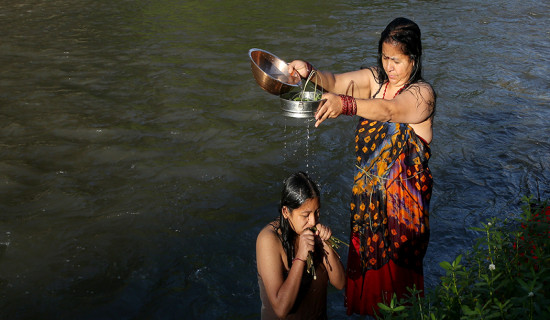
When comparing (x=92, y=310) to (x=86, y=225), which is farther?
(x=86, y=225)

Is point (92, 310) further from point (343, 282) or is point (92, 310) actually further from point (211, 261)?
point (343, 282)

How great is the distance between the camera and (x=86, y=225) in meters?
5.55

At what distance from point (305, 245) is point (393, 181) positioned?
0.75 metres

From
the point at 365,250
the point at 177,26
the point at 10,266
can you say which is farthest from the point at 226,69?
the point at 365,250

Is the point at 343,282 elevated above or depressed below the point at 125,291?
above

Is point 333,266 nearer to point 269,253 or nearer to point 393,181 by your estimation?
point 269,253

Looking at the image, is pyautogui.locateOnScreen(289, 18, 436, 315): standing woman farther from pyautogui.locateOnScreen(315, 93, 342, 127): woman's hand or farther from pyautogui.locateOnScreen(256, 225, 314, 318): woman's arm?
pyautogui.locateOnScreen(256, 225, 314, 318): woman's arm

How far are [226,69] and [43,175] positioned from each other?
4.24 m

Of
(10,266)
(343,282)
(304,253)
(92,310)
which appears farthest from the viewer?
(10,266)

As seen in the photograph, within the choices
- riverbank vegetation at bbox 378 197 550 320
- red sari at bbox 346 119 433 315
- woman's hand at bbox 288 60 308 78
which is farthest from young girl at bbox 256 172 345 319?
woman's hand at bbox 288 60 308 78

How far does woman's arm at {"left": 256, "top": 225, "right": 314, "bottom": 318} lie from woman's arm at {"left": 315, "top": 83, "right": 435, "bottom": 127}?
2.19 ft

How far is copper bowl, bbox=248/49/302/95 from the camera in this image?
11.3 feet

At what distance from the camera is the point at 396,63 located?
332 cm

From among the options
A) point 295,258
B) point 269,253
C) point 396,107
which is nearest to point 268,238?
point 269,253
